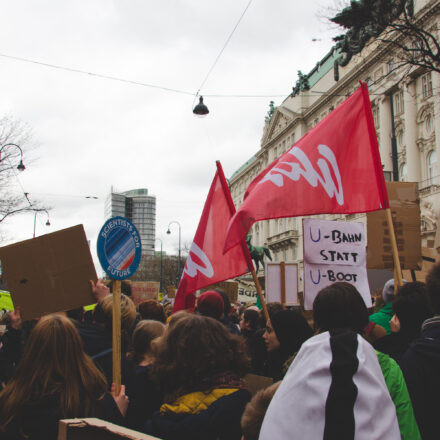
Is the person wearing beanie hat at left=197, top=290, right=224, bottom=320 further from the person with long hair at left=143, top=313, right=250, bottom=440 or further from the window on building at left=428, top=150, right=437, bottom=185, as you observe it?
the window on building at left=428, top=150, right=437, bottom=185

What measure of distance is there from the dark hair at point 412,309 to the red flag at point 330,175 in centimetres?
138

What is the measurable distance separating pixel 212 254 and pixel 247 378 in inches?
A: 90.2

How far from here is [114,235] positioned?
157 inches

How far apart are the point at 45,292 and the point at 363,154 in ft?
10.0

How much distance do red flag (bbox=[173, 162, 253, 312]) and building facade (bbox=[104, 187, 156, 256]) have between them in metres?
128

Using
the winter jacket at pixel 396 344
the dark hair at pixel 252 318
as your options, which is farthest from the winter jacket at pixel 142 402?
the dark hair at pixel 252 318

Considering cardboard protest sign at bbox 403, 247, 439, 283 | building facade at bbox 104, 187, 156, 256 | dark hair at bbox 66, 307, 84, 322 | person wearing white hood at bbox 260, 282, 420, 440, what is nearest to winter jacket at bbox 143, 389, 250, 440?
person wearing white hood at bbox 260, 282, 420, 440

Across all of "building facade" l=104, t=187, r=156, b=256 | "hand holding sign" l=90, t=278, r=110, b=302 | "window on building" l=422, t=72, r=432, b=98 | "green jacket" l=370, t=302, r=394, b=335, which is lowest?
"green jacket" l=370, t=302, r=394, b=335

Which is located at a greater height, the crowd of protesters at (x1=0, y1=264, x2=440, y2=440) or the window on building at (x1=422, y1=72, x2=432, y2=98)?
the window on building at (x1=422, y1=72, x2=432, y2=98)

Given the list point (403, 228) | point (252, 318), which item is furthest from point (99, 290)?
point (403, 228)

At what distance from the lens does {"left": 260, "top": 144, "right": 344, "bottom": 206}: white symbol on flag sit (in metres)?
4.63

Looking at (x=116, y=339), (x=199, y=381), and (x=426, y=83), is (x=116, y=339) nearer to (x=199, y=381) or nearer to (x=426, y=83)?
(x=199, y=381)

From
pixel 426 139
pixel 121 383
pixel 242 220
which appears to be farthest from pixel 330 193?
pixel 426 139

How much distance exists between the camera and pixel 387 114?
33.3 metres
